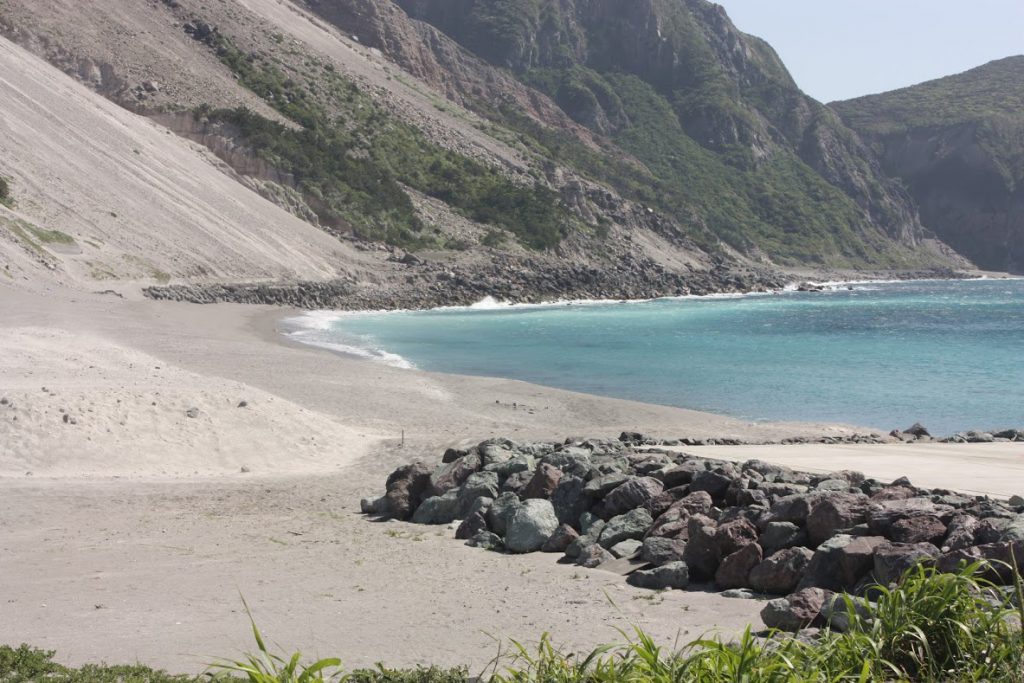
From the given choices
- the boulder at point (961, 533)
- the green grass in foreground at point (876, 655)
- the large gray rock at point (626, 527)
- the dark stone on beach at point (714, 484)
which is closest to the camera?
the green grass in foreground at point (876, 655)

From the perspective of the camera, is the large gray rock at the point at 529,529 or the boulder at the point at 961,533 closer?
the boulder at the point at 961,533

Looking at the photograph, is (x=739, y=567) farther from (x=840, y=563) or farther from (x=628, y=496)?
(x=628, y=496)

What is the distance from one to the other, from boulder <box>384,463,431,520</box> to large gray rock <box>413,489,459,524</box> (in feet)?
0.69

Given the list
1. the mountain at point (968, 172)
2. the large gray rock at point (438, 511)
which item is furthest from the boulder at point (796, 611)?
the mountain at point (968, 172)

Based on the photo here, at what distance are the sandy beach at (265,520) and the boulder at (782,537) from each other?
0.79m

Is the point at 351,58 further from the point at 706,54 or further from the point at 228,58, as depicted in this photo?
the point at 706,54

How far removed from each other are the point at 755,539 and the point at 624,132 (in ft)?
496

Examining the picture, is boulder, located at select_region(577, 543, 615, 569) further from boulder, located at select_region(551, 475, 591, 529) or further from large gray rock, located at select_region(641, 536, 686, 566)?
boulder, located at select_region(551, 475, 591, 529)

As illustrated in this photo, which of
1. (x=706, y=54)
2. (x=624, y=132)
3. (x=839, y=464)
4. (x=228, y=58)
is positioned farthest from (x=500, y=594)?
(x=706, y=54)

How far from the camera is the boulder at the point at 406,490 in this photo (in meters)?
12.0

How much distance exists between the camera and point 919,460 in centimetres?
1339

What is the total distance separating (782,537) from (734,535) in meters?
0.41

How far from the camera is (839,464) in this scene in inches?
516

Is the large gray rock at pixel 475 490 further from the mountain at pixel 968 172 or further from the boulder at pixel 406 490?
the mountain at pixel 968 172
